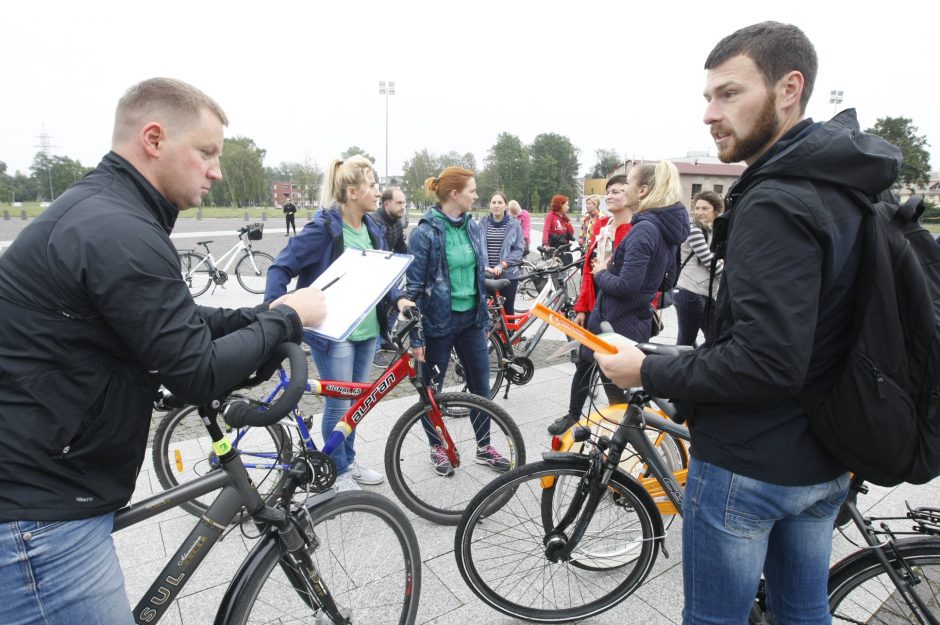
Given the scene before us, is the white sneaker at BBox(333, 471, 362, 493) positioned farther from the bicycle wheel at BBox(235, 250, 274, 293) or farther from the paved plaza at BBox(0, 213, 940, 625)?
the bicycle wheel at BBox(235, 250, 274, 293)

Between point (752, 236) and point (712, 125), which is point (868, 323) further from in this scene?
point (712, 125)

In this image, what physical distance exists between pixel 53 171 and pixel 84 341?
8685cm

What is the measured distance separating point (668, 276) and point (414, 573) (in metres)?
2.78

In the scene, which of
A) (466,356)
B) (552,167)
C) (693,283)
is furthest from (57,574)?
(552,167)

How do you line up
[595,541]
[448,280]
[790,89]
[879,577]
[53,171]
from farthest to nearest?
[53,171] → [448,280] → [595,541] → [879,577] → [790,89]

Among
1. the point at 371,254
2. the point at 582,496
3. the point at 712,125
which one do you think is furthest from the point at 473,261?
the point at 712,125

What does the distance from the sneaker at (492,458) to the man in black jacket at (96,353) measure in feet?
7.47

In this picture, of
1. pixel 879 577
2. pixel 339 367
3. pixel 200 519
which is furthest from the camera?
pixel 339 367

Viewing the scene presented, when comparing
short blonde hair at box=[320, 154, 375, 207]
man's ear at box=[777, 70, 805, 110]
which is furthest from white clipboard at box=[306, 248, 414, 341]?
man's ear at box=[777, 70, 805, 110]

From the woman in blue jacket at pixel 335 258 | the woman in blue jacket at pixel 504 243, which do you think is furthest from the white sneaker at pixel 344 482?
the woman in blue jacket at pixel 504 243

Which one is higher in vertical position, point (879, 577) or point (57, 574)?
point (57, 574)

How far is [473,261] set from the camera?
3.49 m

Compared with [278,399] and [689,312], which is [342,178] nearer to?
[278,399]

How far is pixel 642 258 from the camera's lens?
11.2 feet
